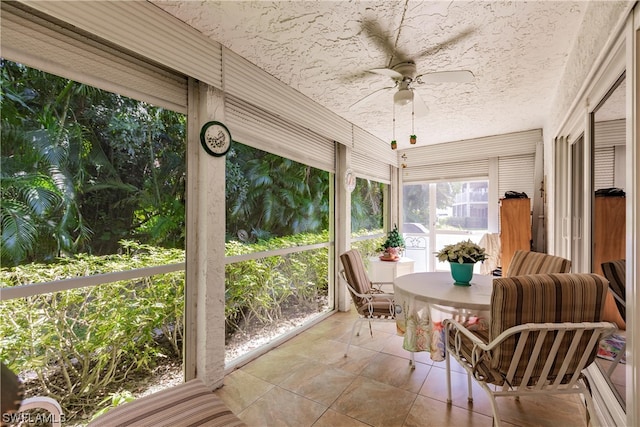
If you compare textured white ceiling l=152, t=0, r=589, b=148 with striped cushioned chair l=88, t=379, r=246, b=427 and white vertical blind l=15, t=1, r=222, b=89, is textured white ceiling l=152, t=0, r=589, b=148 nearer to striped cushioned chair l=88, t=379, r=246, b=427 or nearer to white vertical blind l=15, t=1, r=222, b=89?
white vertical blind l=15, t=1, r=222, b=89

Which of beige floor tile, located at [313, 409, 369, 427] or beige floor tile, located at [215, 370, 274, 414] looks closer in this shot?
beige floor tile, located at [313, 409, 369, 427]

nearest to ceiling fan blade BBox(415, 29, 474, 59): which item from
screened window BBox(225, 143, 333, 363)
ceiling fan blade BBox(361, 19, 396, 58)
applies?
ceiling fan blade BBox(361, 19, 396, 58)

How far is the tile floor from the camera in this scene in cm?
177

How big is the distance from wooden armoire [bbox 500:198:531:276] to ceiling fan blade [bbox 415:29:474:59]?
252cm

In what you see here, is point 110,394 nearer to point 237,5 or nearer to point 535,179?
point 237,5

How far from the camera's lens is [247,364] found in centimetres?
247

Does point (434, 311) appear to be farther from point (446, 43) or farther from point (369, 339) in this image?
point (446, 43)

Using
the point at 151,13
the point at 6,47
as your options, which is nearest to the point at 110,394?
the point at 6,47

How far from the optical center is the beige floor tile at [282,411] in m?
1.76

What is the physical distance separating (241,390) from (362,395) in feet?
2.97

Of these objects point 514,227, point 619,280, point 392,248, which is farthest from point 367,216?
point 619,280

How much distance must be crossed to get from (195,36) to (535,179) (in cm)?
430

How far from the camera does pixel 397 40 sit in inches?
77.5

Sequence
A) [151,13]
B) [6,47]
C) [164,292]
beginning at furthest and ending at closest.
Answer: [164,292] < [151,13] < [6,47]
